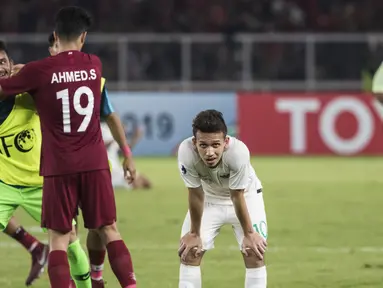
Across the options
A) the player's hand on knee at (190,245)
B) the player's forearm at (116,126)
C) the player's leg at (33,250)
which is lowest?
the player's leg at (33,250)

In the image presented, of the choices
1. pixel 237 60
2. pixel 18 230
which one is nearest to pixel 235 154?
pixel 18 230

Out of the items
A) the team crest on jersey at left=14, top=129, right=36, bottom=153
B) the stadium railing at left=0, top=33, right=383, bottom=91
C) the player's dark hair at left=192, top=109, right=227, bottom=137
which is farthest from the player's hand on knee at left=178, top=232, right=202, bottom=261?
the stadium railing at left=0, top=33, right=383, bottom=91

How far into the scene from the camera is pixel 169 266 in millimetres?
9195

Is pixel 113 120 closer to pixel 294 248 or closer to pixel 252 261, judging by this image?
pixel 252 261

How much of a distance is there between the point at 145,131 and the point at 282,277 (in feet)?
48.1

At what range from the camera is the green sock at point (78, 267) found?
7.10 meters

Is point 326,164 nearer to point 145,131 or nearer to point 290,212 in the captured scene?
point 145,131

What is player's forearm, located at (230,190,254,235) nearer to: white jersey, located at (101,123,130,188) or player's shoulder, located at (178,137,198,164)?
player's shoulder, located at (178,137,198,164)

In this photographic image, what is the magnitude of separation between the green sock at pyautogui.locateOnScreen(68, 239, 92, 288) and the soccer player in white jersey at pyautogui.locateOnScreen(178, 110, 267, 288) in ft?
2.09

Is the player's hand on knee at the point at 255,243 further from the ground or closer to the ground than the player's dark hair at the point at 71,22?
closer to the ground

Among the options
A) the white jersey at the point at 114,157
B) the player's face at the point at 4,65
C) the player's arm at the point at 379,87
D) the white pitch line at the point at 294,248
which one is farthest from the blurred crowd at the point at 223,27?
the player's face at the point at 4,65

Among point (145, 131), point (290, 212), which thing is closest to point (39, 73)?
point (290, 212)

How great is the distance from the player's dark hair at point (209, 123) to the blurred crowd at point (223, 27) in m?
16.0

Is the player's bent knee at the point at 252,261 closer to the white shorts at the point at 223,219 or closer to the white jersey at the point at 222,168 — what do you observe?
the white shorts at the point at 223,219
